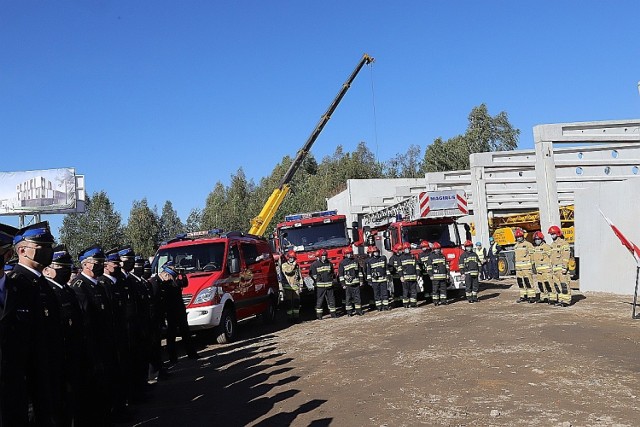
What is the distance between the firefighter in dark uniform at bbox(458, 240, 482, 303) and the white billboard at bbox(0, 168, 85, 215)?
810 inches

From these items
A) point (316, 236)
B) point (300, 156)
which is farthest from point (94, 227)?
point (316, 236)

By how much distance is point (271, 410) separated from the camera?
669 centimetres

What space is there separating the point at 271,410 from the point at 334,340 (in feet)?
15.6

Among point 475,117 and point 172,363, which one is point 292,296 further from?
point 475,117

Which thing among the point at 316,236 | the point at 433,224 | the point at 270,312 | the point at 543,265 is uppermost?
the point at 433,224

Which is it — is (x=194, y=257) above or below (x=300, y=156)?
below

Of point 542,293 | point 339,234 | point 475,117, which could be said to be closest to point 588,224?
point 542,293

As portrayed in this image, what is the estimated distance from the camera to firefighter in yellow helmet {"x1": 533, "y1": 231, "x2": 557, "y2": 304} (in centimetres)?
1383

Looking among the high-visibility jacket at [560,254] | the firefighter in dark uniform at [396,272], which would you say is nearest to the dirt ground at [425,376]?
the high-visibility jacket at [560,254]

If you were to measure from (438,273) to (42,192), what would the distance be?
2163cm

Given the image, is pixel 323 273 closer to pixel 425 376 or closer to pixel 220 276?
pixel 220 276

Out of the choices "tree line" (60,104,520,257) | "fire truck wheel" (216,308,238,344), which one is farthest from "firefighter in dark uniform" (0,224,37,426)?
"tree line" (60,104,520,257)

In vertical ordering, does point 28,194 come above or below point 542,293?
above

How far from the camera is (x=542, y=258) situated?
14.0 m
